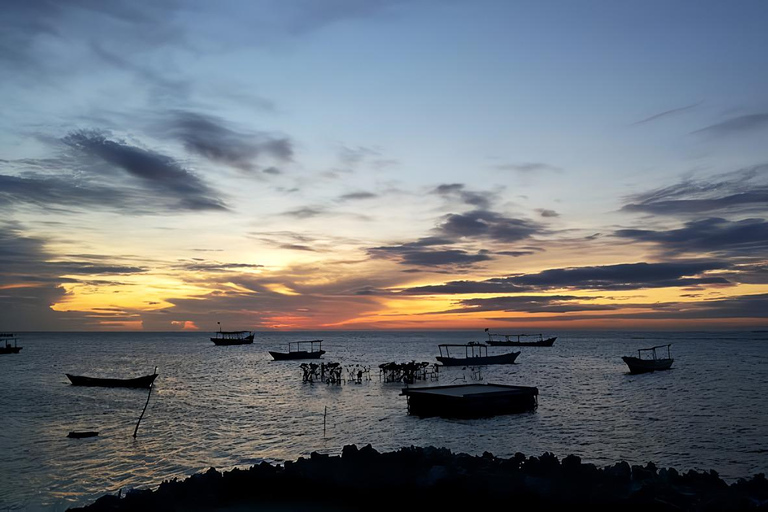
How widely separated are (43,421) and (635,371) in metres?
65.6

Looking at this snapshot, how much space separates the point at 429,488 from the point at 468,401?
64.8 ft

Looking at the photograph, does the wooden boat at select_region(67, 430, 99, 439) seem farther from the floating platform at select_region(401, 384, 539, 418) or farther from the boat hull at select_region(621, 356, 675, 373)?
the boat hull at select_region(621, 356, 675, 373)

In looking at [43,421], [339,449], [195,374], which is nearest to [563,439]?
[339,449]

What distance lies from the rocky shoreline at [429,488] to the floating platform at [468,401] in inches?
699

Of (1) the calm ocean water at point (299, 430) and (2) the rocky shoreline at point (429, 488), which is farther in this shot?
(1) the calm ocean water at point (299, 430)

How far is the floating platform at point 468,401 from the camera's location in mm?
34062

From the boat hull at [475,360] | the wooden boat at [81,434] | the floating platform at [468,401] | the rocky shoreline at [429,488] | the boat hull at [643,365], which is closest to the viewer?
the rocky shoreline at [429,488]

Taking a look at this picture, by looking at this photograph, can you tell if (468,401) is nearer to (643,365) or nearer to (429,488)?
(429,488)

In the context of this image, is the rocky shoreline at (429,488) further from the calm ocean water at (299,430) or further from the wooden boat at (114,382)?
the wooden boat at (114,382)

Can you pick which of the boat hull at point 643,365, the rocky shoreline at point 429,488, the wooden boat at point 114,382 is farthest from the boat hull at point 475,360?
the rocky shoreline at point 429,488

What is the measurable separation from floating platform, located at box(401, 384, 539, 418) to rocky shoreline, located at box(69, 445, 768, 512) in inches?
699

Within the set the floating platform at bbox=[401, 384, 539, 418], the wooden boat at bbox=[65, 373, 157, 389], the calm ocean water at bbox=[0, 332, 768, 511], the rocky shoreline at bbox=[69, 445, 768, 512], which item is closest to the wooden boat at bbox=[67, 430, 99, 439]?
the calm ocean water at bbox=[0, 332, 768, 511]

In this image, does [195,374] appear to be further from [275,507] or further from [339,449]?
[275,507]

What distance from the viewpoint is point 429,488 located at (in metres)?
14.5
